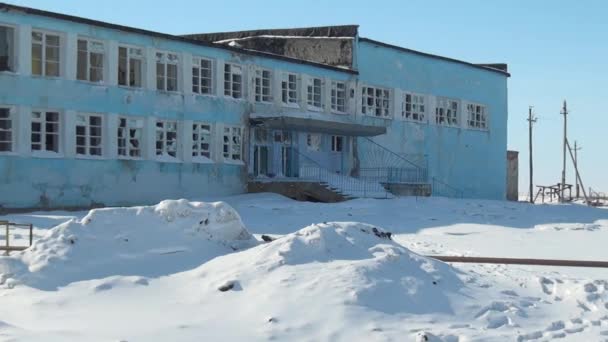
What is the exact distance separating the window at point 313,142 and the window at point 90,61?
11.5 meters

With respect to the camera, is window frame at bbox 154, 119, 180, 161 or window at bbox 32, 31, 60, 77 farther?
window frame at bbox 154, 119, 180, 161

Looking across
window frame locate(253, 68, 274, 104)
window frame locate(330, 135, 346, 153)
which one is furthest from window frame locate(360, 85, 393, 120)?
window frame locate(253, 68, 274, 104)

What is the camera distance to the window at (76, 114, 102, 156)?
98.2 feet

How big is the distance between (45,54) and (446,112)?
990 inches

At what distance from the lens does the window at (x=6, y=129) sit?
2777 centimetres

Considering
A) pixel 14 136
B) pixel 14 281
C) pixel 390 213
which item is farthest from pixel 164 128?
pixel 14 281

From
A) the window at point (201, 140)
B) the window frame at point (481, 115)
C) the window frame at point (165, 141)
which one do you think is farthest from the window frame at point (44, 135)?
the window frame at point (481, 115)

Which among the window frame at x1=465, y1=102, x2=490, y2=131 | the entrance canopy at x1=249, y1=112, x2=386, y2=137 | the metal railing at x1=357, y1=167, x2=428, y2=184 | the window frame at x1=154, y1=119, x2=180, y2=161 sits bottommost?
the metal railing at x1=357, y1=167, x2=428, y2=184

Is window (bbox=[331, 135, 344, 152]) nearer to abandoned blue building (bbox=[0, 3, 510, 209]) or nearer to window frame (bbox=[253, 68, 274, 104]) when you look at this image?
abandoned blue building (bbox=[0, 3, 510, 209])

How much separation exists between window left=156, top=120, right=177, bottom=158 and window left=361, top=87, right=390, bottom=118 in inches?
478

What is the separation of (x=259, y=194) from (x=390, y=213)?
5969 millimetres

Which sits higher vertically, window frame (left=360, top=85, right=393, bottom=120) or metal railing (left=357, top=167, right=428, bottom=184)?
window frame (left=360, top=85, right=393, bottom=120)

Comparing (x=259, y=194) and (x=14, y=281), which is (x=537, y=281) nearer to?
(x=14, y=281)

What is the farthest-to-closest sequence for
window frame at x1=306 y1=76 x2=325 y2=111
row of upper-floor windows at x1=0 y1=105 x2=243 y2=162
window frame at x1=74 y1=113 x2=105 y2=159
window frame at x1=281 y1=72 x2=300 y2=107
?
window frame at x1=306 y1=76 x2=325 y2=111
window frame at x1=281 y1=72 x2=300 y2=107
window frame at x1=74 y1=113 x2=105 y2=159
row of upper-floor windows at x1=0 y1=105 x2=243 y2=162
